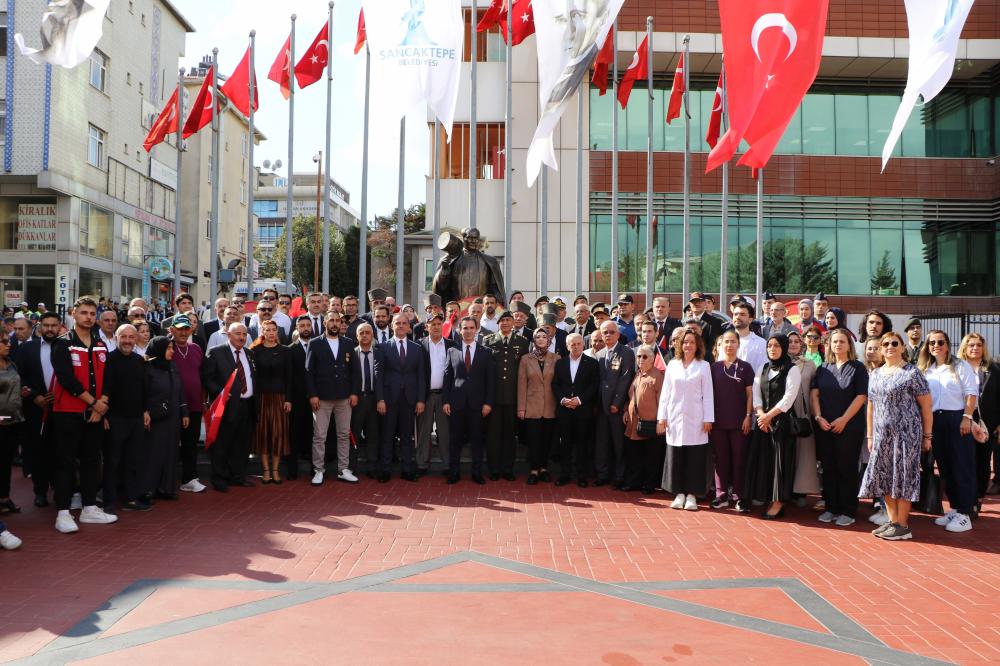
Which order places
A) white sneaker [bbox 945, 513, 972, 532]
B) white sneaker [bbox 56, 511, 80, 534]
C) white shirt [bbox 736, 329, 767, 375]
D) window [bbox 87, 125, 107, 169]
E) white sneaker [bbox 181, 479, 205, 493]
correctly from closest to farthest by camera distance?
white sneaker [bbox 56, 511, 80, 534] < white sneaker [bbox 945, 513, 972, 532] < white sneaker [bbox 181, 479, 205, 493] < white shirt [bbox 736, 329, 767, 375] < window [bbox 87, 125, 107, 169]

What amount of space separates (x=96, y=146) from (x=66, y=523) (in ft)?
106

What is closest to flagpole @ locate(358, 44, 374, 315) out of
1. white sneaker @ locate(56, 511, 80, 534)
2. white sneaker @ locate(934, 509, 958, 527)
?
white sneaker @ locate(56, 511, 80, 534)

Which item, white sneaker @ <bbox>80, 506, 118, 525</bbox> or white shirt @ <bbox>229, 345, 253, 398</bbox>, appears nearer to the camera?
white sneaker @ <bbox>80, 506, 118, 525</bbox>

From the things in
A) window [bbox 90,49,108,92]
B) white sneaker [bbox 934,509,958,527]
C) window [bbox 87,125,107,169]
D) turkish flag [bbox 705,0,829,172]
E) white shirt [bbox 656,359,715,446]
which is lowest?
white sneaker [bbox 934,509,958,527]

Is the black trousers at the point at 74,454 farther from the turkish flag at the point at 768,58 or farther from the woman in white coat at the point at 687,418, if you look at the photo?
the turkish flag at the point at 768,58

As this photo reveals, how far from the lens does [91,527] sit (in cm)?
808

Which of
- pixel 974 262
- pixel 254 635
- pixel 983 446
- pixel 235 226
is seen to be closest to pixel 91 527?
pixel 254 635

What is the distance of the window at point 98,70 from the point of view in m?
34.8

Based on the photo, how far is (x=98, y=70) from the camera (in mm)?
35531

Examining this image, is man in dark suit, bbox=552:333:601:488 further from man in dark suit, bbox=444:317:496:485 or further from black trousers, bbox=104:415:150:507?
black trousers, bbox=104:415:150:507

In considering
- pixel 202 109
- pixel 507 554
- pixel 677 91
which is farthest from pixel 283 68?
pixel 507 554

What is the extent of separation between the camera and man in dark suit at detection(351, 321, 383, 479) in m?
10.7

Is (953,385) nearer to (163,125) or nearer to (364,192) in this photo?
(364,192)

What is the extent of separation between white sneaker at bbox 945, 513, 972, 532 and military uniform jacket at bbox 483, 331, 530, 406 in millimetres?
4981
